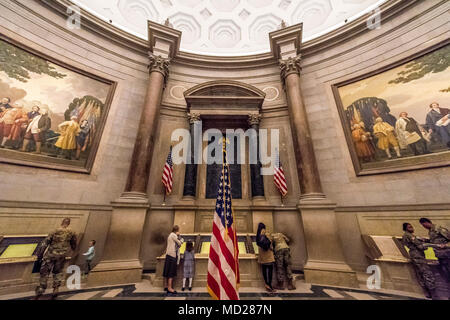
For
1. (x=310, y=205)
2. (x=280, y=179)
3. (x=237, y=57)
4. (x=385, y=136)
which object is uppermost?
(x=237, y=57)

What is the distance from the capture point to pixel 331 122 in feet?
26.0

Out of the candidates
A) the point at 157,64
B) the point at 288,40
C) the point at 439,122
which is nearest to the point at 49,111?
the point at 157,64

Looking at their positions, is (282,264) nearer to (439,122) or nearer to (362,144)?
(362,144)

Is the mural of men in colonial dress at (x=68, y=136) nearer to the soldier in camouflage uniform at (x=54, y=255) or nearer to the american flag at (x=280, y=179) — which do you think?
the soldier in camouflage uniform at (x=54, y=255)

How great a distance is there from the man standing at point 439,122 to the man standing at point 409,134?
0.33 m

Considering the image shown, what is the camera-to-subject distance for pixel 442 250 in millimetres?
3996

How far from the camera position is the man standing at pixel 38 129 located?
20.0ft

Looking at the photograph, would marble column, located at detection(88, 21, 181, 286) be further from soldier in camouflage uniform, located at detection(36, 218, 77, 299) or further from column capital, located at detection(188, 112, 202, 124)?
column capital, located at detection(188, 112, 202, 124)

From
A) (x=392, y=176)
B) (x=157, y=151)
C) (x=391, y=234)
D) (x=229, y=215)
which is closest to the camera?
(x=229, y=215)

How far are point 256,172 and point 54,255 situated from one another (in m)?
7.05

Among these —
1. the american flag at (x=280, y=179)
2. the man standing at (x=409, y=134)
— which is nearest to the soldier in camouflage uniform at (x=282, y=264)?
the american flag at (x=280, y=179)
